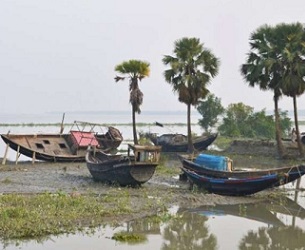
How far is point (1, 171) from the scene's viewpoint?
77.4ft

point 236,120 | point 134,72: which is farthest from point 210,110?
point 134,72

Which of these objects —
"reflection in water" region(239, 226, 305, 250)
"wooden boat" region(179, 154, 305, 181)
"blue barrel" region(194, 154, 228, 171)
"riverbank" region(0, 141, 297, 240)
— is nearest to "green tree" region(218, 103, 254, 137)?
"riverbank" region(0, 141, 297, 240)

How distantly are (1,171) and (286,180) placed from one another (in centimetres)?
1301

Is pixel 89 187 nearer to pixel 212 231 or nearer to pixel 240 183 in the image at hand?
pixel 240 183

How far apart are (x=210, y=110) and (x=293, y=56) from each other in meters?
20.3

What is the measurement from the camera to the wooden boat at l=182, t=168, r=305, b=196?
17.0 meters

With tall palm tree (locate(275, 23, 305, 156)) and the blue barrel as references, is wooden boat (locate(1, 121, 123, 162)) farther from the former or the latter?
tall palm tree (locate(275, 23, 305, 156))

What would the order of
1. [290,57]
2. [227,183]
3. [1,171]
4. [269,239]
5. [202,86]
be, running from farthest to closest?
[202,86]
[290,57]
[1,171]
[227,183]
[269,239]

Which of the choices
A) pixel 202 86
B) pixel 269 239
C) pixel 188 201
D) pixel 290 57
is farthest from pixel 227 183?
pixel 202 86

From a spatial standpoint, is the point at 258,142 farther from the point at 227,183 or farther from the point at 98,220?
the point at 98,220

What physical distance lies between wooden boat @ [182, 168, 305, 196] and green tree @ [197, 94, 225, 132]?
29.7 metres

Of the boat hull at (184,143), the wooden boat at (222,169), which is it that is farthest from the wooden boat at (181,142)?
the wooden boat at (222,169)

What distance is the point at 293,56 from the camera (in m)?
28.5

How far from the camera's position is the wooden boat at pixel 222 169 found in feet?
56.0
